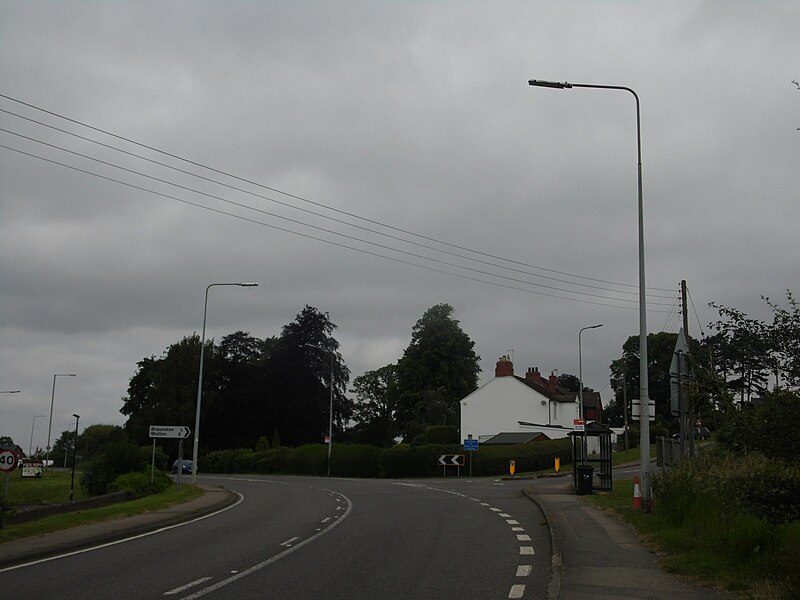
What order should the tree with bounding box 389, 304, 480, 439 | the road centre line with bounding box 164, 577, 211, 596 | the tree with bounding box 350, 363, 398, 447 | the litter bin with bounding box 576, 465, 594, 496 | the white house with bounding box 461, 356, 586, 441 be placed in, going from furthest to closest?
the tree with bounding box 350, 363, 398, 447 < the tree with bounding box 389, 304, 480, 439 < the white house with bounding box 461, 356, 586, 441 < the litter bin with bounding box 576, 465, 594, 496 < the road centre line with bounding box 164, 577, 211, 596

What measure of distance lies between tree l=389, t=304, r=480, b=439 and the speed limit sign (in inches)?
2665

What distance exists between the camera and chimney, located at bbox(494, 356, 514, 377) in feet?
268

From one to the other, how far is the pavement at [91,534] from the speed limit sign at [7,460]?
4.07 metres

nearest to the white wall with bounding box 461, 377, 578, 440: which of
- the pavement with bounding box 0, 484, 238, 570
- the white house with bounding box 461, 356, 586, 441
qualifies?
the white house with bounding box 461, 356, 586, 441

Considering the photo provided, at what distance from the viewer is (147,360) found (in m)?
104

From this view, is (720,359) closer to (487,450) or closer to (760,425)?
(760,425)

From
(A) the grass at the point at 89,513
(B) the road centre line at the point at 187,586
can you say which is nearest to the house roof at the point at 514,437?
(A) the grass at the point at 89,513

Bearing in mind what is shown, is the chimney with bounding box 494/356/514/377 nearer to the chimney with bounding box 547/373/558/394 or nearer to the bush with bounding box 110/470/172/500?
the chimney with bounding box 547/373/558/394

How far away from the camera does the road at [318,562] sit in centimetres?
988

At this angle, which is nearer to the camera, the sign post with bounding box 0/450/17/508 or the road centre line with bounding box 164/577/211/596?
the road centre line with bounding box 164/577/211/596

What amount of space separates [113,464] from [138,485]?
5901 millimetres

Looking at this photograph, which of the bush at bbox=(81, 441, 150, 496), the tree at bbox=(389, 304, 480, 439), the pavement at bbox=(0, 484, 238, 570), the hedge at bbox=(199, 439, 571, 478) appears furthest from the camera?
the tree at bbox=(389, 304, 480, 439)

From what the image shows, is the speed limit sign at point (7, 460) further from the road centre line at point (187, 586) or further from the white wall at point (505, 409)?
the white wall at point (505, 409)

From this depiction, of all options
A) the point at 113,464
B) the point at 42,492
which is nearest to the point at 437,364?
the point at 42,492
